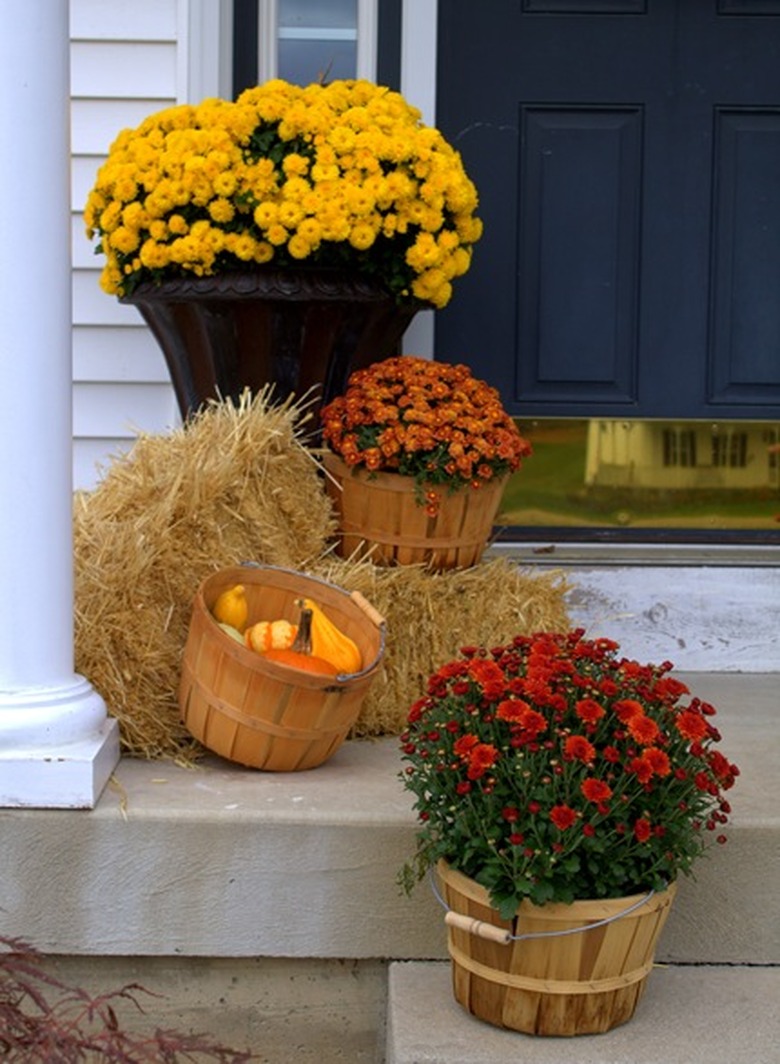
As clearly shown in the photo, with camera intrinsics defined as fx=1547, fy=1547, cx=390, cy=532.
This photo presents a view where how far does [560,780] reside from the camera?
226 cm

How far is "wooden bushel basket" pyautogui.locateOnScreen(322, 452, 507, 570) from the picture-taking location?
347 cm

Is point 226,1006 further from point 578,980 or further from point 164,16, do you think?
point 164,16

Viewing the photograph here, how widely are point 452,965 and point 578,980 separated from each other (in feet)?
0.80

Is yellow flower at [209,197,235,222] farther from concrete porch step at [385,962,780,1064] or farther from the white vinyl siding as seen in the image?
concrete porch step at [385,962,780,1064]

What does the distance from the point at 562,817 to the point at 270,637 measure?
1016 mm

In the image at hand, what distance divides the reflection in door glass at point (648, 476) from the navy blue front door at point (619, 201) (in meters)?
0.06

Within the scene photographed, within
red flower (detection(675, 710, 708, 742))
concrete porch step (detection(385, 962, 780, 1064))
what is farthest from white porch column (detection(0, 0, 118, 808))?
red flower (detection(675, 710, 708, 742))

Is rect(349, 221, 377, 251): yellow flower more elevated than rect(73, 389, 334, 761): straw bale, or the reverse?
rect(349, 221, 377, 251): yellow flower

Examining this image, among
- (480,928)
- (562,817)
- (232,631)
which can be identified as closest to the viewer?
(562,817)

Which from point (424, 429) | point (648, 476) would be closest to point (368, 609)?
point (424, 429)

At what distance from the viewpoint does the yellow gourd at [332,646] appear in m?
3.04

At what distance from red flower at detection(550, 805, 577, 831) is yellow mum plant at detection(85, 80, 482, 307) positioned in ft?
5.99

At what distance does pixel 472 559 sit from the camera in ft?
11.8

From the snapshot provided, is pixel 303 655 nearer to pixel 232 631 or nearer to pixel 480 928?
pixel 232 631
